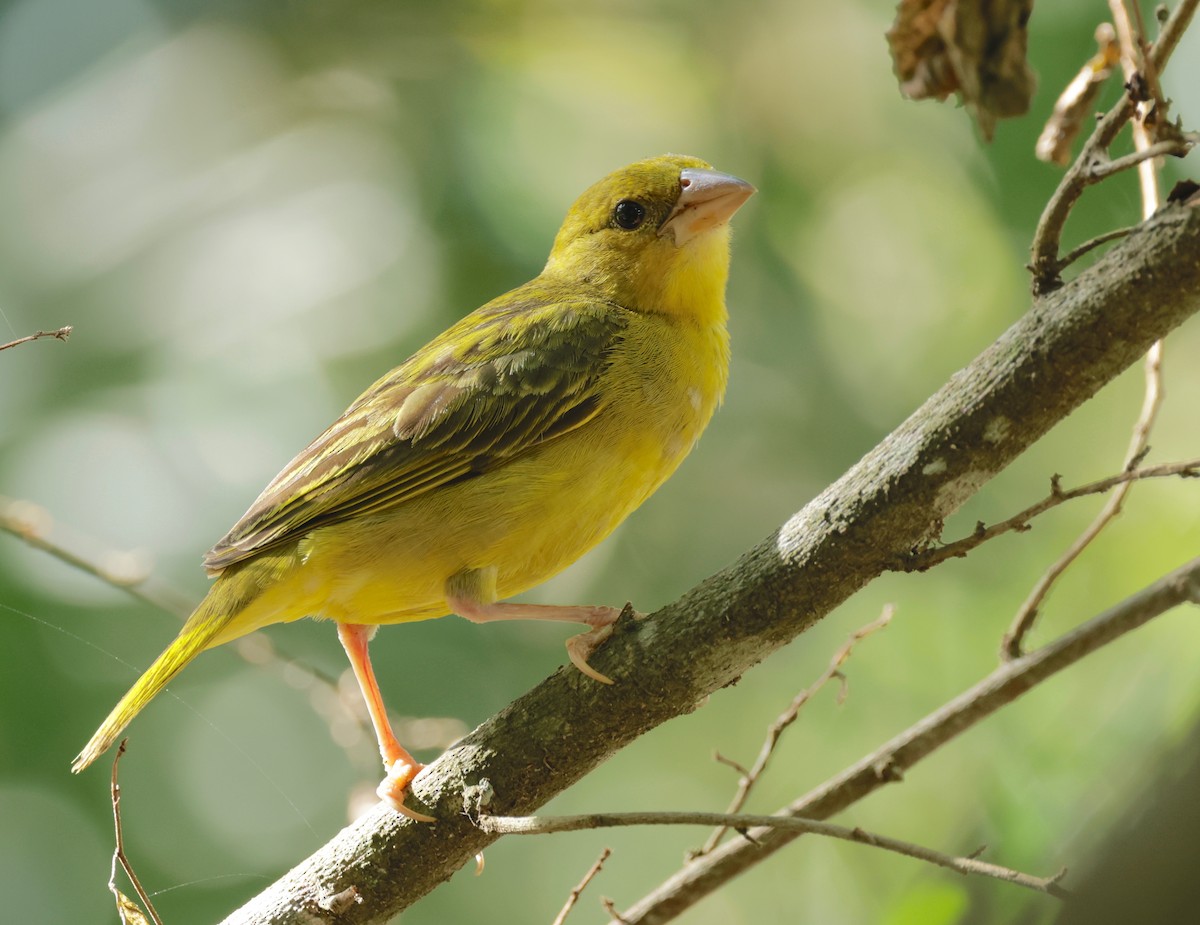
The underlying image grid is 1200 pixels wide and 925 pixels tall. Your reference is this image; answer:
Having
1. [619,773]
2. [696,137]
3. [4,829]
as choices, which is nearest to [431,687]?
[619,773]

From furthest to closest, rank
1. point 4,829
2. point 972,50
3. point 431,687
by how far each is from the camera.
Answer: point 431,687
point 4,829
point 972,50

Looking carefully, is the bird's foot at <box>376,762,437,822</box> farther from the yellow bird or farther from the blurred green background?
the blurred green background

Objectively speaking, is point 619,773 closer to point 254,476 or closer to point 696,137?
point 254,476

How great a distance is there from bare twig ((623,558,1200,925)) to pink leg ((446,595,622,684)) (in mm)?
447

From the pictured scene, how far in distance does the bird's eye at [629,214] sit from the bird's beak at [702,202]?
0.09m

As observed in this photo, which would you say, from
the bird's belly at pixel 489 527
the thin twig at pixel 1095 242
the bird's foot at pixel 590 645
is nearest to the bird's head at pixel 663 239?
the bird's belly at pixel 489 527

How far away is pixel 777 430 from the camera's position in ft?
17.0

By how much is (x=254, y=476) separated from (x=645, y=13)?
2.60m

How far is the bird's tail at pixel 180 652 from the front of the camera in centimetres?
279

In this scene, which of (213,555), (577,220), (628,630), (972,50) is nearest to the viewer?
(972,50)

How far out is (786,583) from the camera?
2268 millimetres

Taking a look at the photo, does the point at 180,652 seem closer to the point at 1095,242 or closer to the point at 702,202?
the point at 702,202

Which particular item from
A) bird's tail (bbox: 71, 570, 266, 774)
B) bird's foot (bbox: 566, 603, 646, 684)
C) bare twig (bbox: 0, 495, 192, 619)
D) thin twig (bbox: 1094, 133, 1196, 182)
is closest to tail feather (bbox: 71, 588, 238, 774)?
bird's tail (bbox: 71, 570, 266, 774)

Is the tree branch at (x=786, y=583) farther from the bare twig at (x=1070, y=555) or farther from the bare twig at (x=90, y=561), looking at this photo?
the bare twig at (x=90, y=561)
